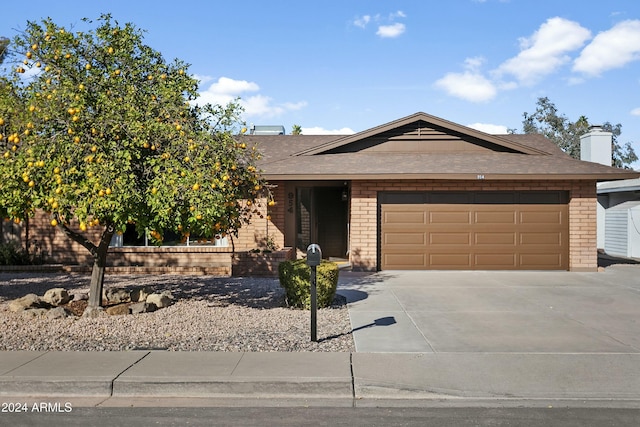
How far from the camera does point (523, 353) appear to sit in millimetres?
7164

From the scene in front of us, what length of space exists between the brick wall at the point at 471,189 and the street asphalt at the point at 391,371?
20.7 ft

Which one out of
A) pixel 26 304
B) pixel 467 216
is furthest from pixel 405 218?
pixel 26 304

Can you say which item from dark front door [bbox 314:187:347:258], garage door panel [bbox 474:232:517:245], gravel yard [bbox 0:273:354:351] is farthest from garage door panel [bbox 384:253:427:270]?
gravel yard [bbox 0:273:354:351]

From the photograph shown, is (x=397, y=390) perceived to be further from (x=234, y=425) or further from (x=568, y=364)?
(x=568, y=364)

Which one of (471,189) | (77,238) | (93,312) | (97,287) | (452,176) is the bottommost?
(93,312)

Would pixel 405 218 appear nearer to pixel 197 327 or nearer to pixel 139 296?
pixel 139 296

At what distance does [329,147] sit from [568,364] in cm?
1102

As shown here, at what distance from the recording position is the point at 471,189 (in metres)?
15.7

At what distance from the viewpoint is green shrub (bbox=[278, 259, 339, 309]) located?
32.9 feet

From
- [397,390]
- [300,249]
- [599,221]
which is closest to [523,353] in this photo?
[397,390]

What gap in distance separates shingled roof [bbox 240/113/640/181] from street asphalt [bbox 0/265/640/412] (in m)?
6.24

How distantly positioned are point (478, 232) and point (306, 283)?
24.4ft

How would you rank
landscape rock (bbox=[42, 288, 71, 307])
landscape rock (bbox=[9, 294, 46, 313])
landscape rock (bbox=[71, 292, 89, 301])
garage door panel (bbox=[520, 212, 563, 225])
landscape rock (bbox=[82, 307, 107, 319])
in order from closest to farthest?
landscape rock (bbox=[82, 307, 107, 319]) < landscape rock (bbox=[9, 294, 46, 313]) < landscape rock (bbox=[42, 288, 71, 307]) < landscape rock (bbox=[71, 292, 89, 301]) < garage door panel (bbox=[520, 212, 563, 225])

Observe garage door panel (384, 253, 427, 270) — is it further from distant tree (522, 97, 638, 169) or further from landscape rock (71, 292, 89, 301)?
distant tree (522, 97, 638, 169)
